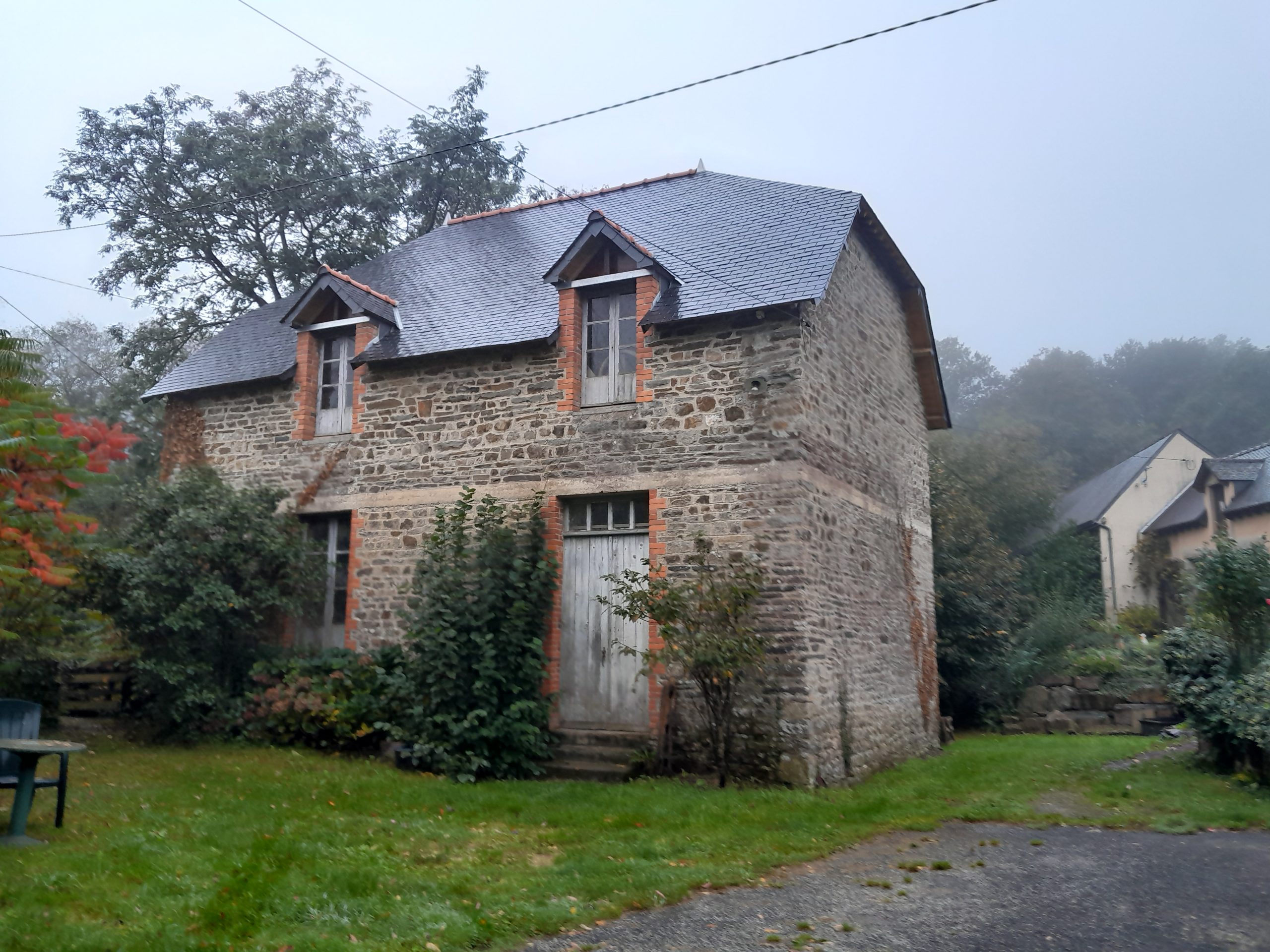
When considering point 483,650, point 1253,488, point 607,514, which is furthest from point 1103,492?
point 483,650

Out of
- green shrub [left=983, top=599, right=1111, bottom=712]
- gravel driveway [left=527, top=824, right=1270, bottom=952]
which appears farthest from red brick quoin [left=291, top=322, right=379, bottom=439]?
green shrub [left=983, top=599, right=1111, bottom=712]

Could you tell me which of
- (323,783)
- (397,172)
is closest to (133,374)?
(397,172)

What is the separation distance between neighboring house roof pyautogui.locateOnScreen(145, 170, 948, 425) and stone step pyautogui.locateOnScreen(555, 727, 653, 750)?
4.47 m

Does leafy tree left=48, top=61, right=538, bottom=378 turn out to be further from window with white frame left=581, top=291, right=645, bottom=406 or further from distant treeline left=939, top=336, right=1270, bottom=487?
distant treeline left=939, top=336, right=1270, bottom=487

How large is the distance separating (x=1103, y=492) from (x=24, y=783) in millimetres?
30897

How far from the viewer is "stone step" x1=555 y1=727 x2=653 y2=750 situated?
34.8 ft

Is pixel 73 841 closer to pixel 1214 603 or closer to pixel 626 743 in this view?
pixel 626 743

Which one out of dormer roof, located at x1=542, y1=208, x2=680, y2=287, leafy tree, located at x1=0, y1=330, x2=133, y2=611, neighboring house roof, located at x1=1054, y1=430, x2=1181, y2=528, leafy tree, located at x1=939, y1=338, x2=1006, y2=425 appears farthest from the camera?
leafy tree, located at x1=939, y1=338, x2=1006, y2=425

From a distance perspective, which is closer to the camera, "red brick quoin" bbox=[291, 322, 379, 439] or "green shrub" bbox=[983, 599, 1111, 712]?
"red brick quoin" bbox=[291, 322, 379, 439]

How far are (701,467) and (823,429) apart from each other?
154cm

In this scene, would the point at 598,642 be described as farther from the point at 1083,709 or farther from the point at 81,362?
the point at 81,362

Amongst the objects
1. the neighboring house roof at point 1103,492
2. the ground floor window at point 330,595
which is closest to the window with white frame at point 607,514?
the ground floor window at point 330,595

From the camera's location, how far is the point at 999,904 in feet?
18.8

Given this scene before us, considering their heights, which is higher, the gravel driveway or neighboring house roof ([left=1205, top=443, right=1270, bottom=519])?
neighboring house roof ([left=1205, top=443, right=1270, bottom=519])
